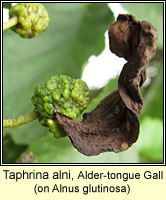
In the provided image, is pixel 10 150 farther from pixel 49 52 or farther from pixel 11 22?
pixel 11 22

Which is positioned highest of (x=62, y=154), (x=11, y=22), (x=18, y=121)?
(x=11, y=22)

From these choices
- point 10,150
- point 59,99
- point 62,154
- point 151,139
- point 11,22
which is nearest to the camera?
point 59,99

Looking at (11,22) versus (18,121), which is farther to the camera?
(11,22)

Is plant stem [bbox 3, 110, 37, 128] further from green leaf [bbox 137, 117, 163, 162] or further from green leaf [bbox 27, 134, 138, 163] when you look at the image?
green leaf [bbox 137, 117, 163, 162]

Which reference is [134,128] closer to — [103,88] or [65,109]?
[65,109]

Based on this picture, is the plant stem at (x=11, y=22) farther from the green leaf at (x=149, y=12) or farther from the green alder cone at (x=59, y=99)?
the green leaf at (x=149, y=12)

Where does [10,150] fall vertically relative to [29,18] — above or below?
below

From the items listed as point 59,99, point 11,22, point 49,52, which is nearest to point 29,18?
point 11,22

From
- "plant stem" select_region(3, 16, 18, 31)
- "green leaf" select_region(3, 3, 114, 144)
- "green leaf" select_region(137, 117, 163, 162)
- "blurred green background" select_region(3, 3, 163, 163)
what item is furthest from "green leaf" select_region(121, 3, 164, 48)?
"plant stem" select_region(3, 16, 18, 31)

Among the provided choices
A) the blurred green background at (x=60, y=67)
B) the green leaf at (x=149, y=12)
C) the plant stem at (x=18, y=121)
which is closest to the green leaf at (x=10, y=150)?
the blurred green background at (x=60, y=67)
